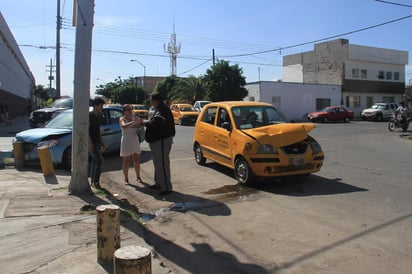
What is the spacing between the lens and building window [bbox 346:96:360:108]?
4612 centimetres

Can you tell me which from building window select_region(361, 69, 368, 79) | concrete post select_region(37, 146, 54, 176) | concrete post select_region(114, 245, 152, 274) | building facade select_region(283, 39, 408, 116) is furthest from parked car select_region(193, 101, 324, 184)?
building window select_region(361, 69, 368, 79)

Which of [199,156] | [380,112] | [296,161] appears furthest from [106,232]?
[380,112]

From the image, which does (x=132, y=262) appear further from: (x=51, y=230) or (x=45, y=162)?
(x=45, y=162)

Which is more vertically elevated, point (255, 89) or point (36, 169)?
point (255, 89)

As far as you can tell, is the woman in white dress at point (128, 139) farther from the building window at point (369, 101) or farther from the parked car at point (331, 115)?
the building window at point (369, 101)

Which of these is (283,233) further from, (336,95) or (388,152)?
(336,95)

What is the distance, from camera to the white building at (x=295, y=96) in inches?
1560

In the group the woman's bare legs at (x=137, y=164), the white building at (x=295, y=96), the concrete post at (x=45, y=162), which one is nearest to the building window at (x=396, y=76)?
the white building at (x=295, y=96)

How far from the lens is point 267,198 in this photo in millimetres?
7285

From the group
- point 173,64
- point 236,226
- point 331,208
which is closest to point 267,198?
point 331,208

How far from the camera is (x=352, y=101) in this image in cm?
4656

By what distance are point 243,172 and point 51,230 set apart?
4105mm

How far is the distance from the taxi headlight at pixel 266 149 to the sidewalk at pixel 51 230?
285 cm

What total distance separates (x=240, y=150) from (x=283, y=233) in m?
3.01
